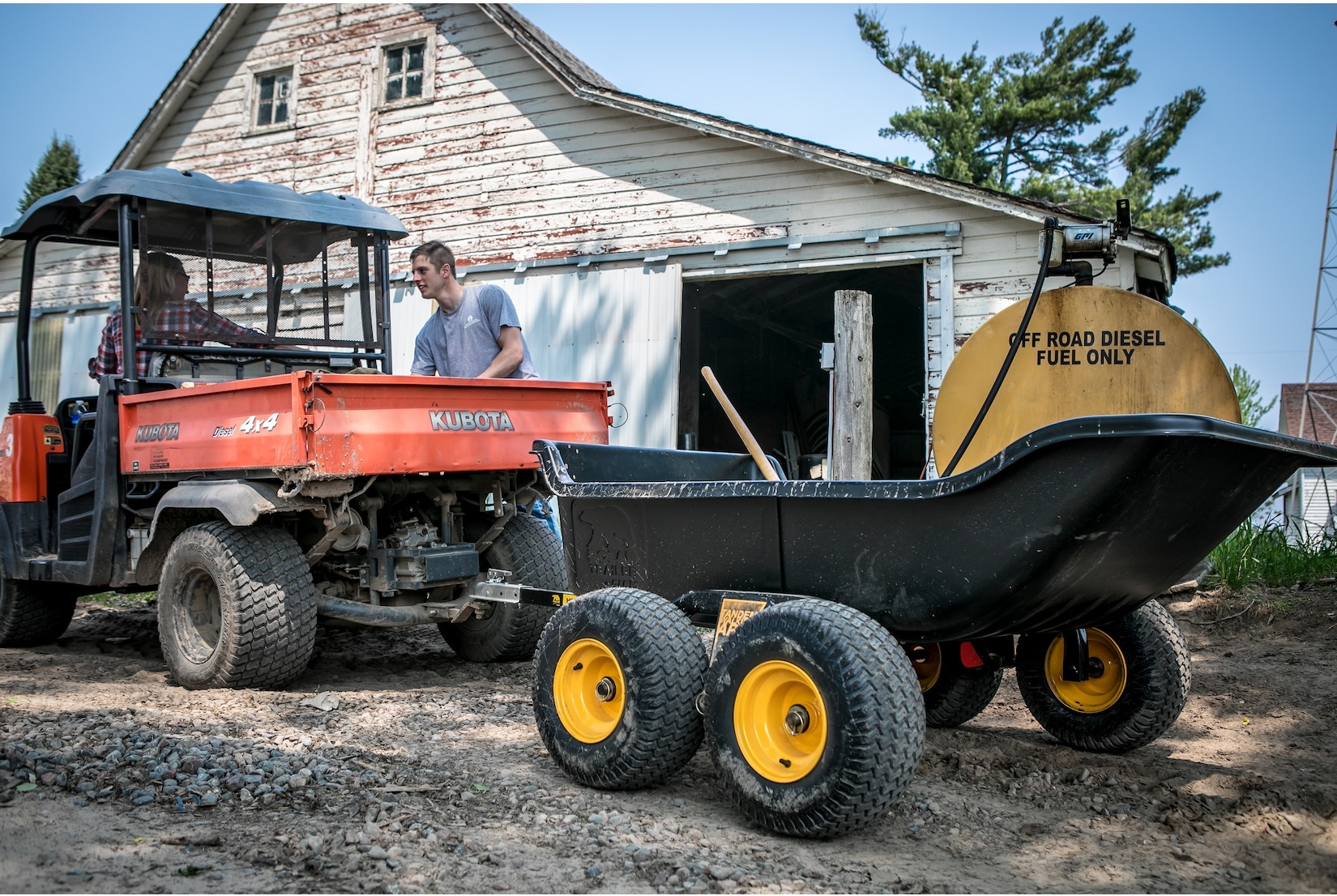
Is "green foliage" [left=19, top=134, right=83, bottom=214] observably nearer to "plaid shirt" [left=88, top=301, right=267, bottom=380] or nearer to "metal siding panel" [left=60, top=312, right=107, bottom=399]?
"metal siding panel" [left=60, top=312, right=107, bottom=399]

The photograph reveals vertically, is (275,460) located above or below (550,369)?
below

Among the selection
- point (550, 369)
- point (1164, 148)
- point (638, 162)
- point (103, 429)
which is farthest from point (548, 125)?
point (1164, 148)

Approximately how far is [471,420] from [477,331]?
3.59 ft

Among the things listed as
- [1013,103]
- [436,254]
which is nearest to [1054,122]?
[1013,103]

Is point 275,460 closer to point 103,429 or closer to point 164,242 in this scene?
point 103,429

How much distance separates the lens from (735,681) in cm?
318

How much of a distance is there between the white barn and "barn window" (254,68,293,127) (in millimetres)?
26

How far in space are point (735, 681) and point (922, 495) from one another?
2.56 feet

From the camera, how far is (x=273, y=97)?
11.9 metres

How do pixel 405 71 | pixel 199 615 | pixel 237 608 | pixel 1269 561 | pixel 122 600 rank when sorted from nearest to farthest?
pixel 237 608, pixel 199 615, pixel 1269 561, pixel 122 600, pixel 405 71

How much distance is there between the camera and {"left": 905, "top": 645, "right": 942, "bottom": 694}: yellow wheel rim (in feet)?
12.8

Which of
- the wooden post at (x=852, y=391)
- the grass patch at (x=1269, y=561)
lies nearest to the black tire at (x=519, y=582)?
the wooden post at (x=852, y=391)

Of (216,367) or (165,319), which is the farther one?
(216,367)

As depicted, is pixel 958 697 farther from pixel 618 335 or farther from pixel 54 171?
pixel 54 171
